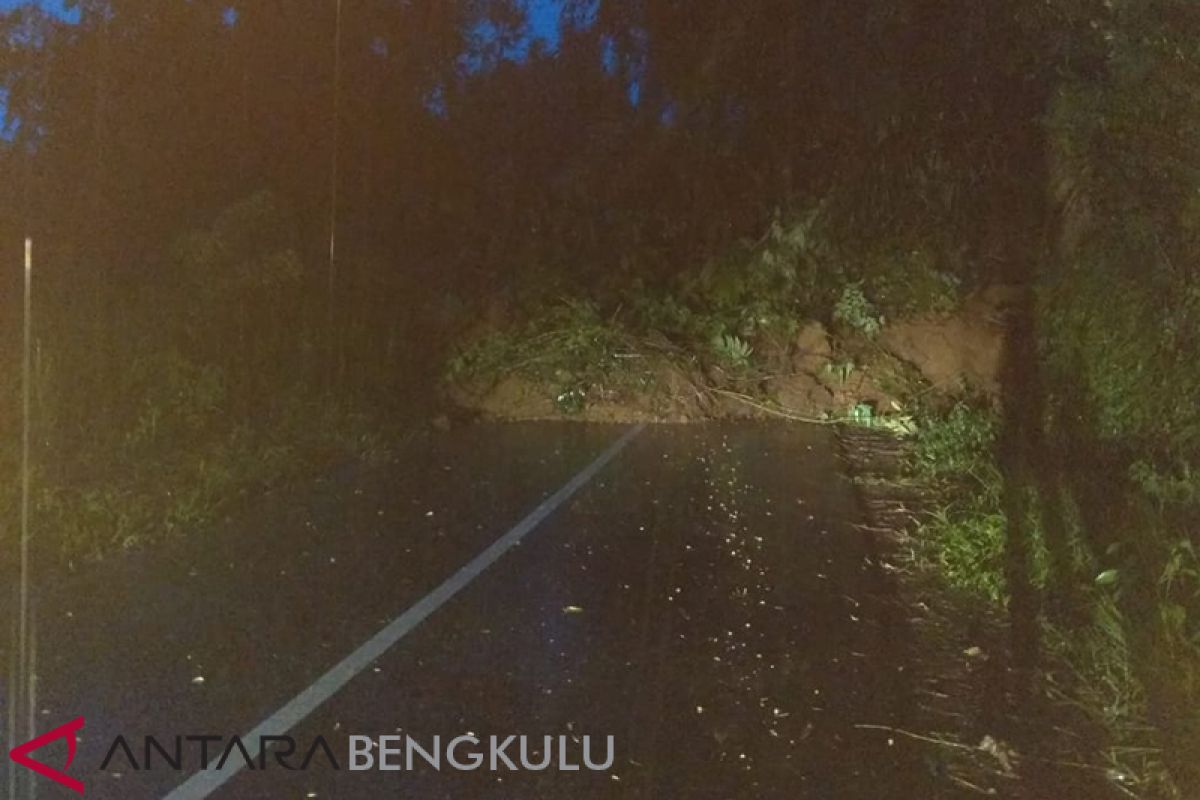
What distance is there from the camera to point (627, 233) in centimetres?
1756

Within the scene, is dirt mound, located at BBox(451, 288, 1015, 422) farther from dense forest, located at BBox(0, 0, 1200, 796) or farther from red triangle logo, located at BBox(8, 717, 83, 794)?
red triangle logo, located at BBox(8, 717, 83, 794)

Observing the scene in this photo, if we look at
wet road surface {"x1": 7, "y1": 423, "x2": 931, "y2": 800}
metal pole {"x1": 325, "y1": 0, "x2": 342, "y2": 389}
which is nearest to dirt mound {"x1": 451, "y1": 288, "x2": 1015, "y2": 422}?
metal pole {"x1": 325, "y1": 0, "x2": 342, "y2": 389}

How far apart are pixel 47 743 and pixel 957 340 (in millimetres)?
12778

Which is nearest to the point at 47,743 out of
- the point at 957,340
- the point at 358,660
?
the point at 358,660

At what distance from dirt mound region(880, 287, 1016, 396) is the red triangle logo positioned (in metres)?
11.7

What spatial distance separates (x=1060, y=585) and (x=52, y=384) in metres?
8.75

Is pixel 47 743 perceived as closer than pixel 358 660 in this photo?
Yes

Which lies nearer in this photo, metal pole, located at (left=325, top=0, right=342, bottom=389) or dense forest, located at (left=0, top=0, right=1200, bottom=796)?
dense forest, located at (left=0, top=0, right=1200, bottom=796)

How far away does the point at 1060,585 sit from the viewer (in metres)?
7.33

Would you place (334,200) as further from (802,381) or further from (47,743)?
(47,743)

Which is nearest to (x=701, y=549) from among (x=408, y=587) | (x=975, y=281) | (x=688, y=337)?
(x=408, y=587)

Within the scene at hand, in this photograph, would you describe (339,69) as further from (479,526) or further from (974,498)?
(974,498)

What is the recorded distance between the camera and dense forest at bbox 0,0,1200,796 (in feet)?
28.5

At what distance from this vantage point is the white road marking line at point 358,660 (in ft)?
15.3
